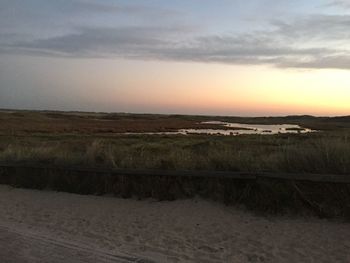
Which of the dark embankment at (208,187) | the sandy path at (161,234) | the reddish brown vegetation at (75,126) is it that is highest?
the dark embankment at (208,187)

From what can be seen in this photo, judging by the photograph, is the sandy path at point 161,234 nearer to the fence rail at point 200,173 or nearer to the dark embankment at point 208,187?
the dark embankment at point 208,187

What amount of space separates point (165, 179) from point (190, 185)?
26.5 inches

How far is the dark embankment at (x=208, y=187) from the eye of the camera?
9.30m

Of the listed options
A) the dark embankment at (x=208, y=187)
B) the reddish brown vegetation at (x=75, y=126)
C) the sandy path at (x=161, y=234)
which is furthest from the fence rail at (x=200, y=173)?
the reddish brown vegetation at (x=75, y=126)

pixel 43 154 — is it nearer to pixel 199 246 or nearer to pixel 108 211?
pixel 108 211

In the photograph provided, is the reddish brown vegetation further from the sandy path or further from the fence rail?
the sandy path

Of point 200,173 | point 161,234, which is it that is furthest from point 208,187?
point 161,234

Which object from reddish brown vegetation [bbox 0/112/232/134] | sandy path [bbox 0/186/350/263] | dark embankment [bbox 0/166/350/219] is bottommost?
reddish brown vegetation [bbox 0/112/232/134]

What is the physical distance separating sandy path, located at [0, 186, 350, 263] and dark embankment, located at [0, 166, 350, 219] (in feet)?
1.00

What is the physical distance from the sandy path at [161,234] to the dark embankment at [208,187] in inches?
12.0

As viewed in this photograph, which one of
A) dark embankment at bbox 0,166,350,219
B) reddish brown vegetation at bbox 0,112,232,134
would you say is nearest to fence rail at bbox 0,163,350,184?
dark embankment at bbox 0,166,350,219

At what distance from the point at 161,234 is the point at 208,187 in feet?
7.90

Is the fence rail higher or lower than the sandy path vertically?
higher

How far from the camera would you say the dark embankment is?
9.30m
